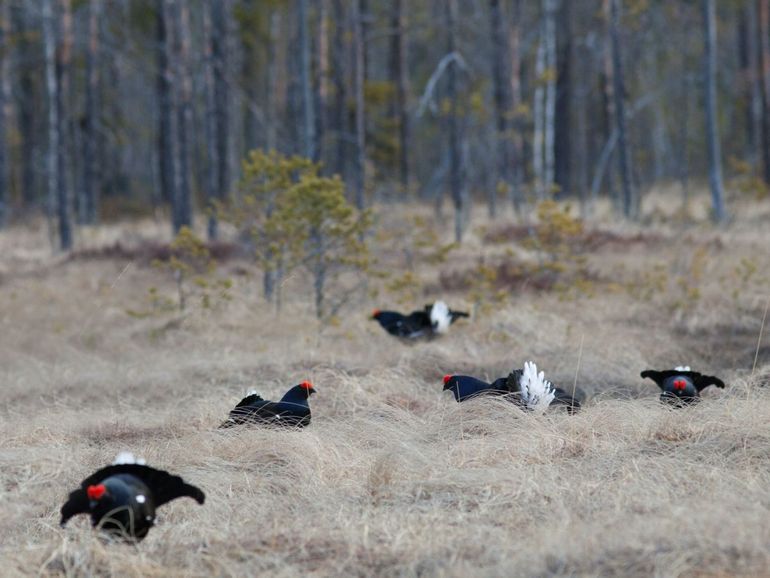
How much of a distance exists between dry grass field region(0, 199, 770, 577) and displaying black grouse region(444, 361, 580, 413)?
0.21 metres

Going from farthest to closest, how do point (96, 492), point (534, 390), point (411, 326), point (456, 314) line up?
point (456, 314), point (411, 326), point (534, 390), point (96, 492)

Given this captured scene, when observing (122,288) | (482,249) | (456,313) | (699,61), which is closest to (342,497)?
(456,313)

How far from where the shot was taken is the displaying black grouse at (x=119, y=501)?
14.0 ft

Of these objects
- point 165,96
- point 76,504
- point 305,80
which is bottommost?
point 76,504

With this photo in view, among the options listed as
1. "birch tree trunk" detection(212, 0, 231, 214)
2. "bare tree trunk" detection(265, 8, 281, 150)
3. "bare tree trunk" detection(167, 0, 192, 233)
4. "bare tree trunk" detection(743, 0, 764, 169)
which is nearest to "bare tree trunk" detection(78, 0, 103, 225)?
"birch tree trunk" detection(212, 0, 231, 214)

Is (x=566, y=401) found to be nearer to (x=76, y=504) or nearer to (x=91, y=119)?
(x=76, y=504)

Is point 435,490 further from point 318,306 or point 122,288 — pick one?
point 122,288

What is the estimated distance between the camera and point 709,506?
4.21m

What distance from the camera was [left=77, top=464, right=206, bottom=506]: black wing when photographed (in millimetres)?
4438

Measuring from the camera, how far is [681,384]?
21.7 ft

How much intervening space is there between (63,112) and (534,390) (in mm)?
15689

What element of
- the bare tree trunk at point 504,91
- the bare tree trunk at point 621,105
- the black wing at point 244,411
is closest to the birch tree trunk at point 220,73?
the bare tree trunk at point 504,91

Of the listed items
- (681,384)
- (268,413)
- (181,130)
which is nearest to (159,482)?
(268,413)

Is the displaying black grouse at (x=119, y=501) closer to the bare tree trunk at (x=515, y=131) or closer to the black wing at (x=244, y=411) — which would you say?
the black wing at (x=244, y=411)
